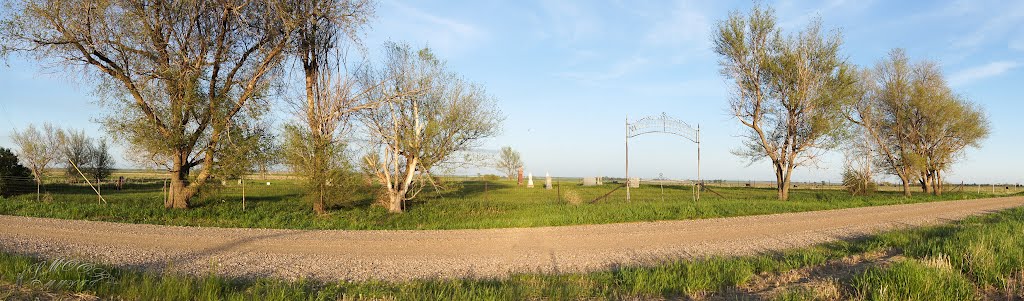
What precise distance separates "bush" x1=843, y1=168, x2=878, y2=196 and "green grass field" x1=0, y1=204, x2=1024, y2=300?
1490 inches

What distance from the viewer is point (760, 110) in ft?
101

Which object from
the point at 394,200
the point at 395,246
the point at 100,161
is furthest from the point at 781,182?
the point at 100,161

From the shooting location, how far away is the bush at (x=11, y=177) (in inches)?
1169

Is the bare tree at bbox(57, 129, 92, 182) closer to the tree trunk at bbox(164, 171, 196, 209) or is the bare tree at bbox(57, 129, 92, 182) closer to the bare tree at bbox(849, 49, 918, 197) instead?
the tree trunk at bbox(164, 171, 196, 209)

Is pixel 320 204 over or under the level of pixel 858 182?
under

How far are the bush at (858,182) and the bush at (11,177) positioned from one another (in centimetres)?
5085

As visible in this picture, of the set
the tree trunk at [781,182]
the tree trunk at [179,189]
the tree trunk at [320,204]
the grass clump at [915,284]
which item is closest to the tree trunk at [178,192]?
the tree trunk at [179,189]

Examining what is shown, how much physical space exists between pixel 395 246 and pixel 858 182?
1610 inches

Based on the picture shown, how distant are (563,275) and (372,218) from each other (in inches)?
422

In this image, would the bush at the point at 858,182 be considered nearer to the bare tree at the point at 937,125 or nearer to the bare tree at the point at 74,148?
the bare tree at the point at 937,125

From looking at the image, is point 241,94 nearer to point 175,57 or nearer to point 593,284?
point 175,57

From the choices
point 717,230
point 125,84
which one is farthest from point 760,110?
point 125,84

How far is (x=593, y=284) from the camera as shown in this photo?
7.18 metres

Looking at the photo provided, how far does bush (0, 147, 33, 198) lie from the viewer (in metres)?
29.7
